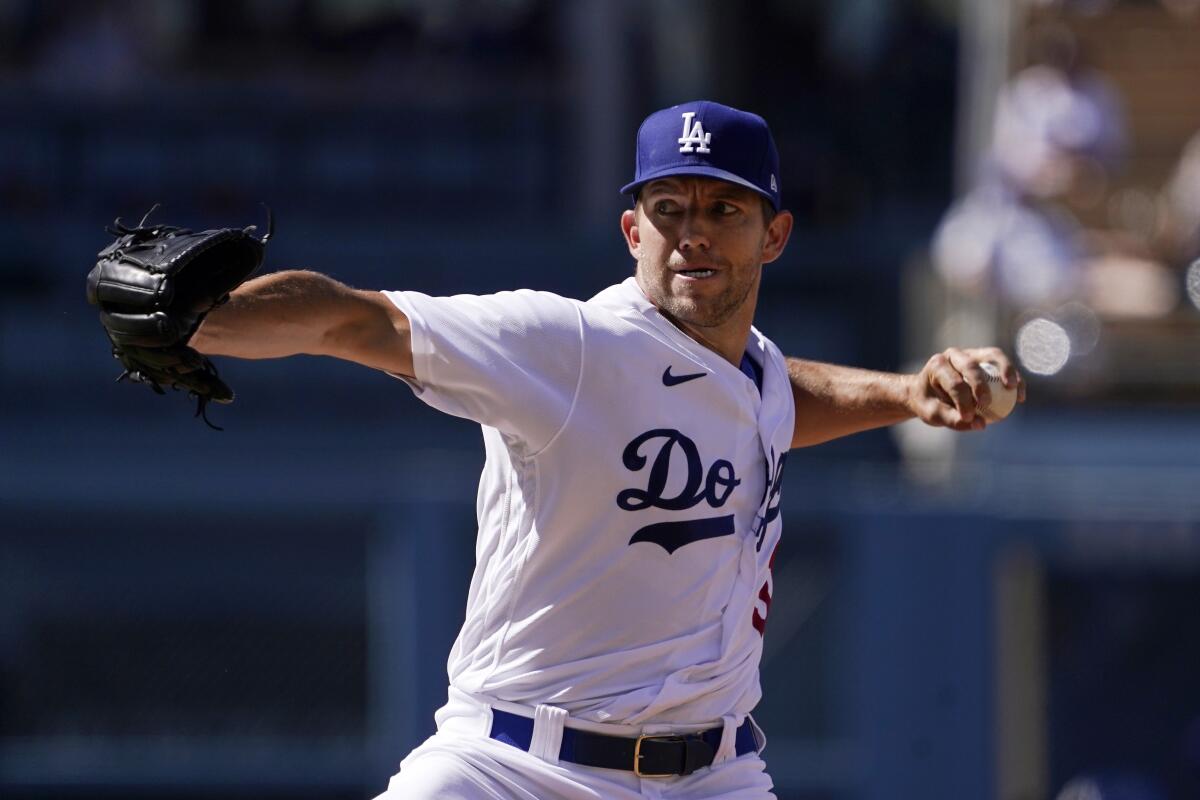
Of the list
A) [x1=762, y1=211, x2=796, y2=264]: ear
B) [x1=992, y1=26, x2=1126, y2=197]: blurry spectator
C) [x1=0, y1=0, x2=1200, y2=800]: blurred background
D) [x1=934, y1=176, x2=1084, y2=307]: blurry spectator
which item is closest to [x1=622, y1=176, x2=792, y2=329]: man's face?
[x1=762, y1=211, x2=796, y2=264]: ear

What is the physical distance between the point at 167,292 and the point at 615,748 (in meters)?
1.20

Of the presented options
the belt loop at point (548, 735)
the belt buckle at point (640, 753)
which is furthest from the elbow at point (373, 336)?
the belt buckle at point (640, 753)

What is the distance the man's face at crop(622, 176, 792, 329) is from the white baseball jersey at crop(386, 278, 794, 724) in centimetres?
6

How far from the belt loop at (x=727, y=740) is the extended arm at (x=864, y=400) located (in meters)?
0.70

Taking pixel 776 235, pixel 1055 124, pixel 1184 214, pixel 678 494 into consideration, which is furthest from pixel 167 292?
pixel 1184 214

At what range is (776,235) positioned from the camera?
405 centimetres

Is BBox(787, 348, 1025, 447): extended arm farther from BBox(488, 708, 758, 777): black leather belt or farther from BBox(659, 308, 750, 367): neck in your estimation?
BBox(488, 708, 758, 777): black leather belt

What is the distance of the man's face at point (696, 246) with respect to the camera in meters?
3.83

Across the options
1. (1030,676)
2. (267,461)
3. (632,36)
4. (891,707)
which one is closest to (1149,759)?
(1030,676)

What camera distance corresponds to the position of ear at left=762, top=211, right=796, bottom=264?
4012mm

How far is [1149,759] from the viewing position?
376 inches

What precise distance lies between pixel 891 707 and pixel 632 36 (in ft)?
16.1

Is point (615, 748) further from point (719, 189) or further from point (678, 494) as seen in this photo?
point (719, 189)

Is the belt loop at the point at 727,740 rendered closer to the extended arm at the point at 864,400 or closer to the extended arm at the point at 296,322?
the extended arm at the point at 864,400
